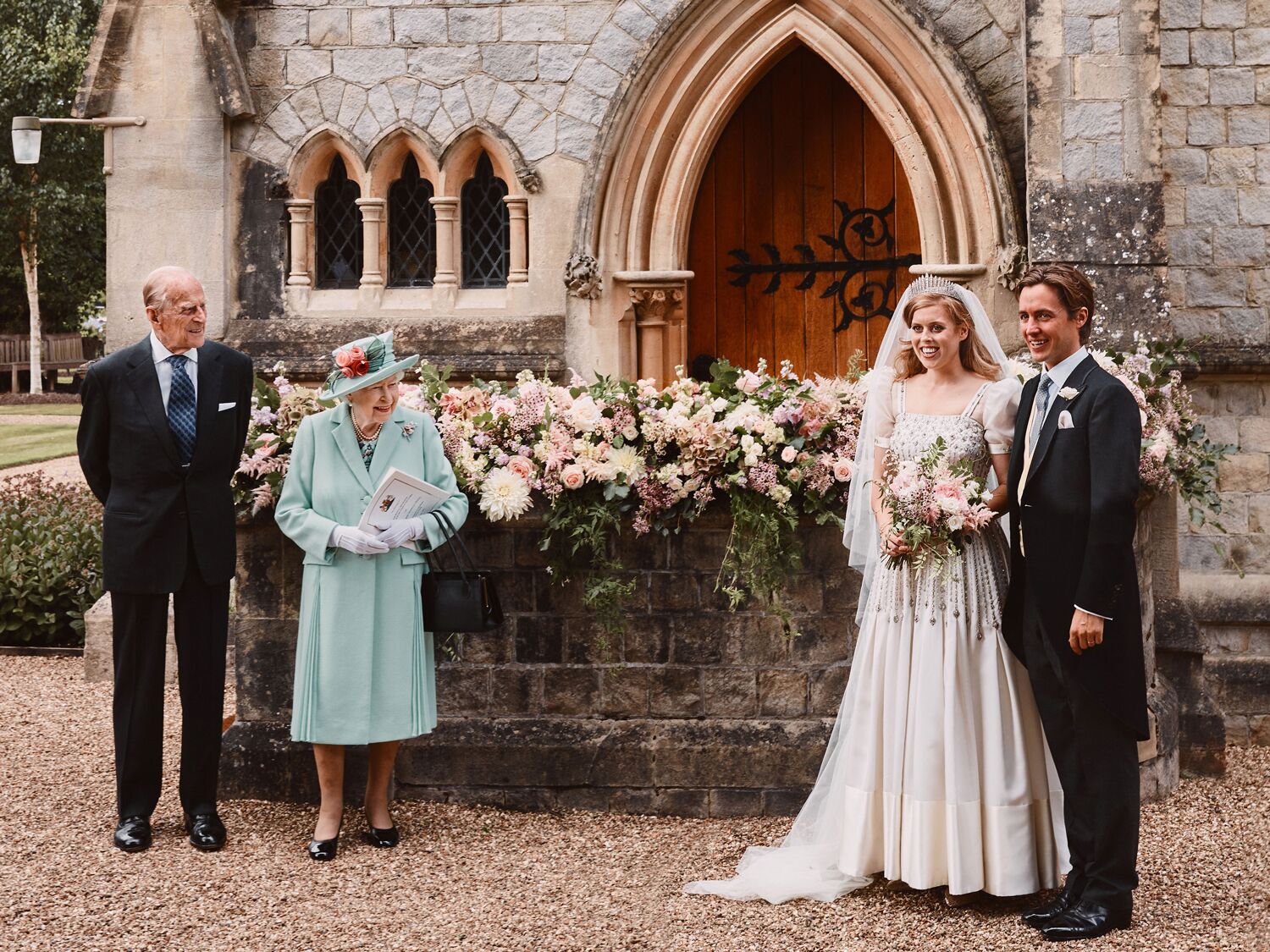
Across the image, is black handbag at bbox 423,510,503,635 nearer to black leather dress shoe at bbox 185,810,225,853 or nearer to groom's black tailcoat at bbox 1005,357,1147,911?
black leather dress shoe at bbox 185,810,225,853

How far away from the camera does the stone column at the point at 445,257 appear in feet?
27.8

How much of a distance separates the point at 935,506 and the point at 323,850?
240 centimetres

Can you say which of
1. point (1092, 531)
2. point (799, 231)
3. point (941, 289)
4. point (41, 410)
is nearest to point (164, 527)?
point (941, 289)

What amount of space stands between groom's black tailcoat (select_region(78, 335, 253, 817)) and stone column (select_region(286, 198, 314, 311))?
3650 mm

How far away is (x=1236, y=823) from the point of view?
5363mm

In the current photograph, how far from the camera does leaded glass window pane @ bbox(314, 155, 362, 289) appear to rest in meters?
8.71

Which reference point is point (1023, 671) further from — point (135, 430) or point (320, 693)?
point (135, 430)

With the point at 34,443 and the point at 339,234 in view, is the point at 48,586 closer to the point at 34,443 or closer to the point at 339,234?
the point at 339,234

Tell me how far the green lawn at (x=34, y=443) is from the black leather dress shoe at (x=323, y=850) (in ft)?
48.1

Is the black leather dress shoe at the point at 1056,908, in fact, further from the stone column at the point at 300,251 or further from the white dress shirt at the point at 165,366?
the stone column at the point at 300,251

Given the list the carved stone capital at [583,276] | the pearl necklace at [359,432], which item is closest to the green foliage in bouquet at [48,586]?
the carved stone capital at [583,276]

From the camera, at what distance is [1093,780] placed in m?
3.92

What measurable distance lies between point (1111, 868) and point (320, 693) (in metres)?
2.59

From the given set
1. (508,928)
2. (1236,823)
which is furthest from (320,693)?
(1236,823)
